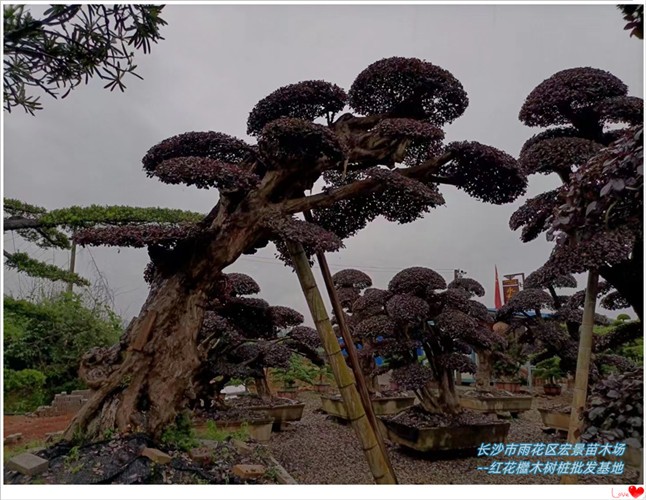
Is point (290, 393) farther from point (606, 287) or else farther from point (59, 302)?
point (606, 287)

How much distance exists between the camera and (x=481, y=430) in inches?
144

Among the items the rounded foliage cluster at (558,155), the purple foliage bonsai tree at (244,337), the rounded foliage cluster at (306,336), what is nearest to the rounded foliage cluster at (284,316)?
the purple foliage bonsai tree at (244,337)

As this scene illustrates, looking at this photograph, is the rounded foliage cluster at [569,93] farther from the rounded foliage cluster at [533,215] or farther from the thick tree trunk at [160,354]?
the thick tree trunk at [160,354]

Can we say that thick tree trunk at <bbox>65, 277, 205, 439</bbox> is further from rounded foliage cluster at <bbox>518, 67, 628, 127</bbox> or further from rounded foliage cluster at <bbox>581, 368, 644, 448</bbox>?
rounded foliage cluster at <bbox>518, 67, 628, 127</bbox>

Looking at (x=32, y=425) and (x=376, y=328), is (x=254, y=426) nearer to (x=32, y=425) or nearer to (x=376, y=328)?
(x=376, y=328)

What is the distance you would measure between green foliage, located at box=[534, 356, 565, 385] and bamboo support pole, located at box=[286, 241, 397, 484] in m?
5.01

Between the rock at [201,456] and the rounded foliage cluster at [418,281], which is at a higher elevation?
the rounded foliage cluster at [418,281]

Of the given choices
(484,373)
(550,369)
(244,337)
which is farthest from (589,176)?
(550,369)

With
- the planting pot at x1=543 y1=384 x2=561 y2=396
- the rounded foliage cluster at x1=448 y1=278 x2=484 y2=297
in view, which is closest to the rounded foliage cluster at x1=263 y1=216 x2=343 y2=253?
the rounded foliage cluster at x1=448 y1=278 x2=484 y2=297

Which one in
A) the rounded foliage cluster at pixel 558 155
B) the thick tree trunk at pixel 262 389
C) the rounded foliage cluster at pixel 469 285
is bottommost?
the thick tree trunk at pixel 262 389

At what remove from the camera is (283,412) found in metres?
4.78

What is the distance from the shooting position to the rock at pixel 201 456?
7.87 ft

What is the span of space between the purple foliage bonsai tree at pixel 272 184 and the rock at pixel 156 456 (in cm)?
20

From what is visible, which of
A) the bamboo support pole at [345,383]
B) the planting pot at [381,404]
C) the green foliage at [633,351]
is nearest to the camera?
the bamboo support pole at [345,383]
